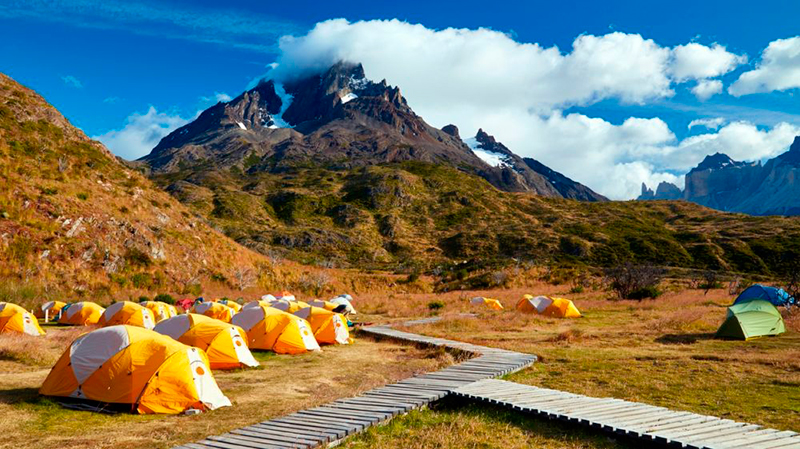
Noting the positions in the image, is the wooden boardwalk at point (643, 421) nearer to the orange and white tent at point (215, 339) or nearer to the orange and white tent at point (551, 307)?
the orange and white tent at point (215, 339)

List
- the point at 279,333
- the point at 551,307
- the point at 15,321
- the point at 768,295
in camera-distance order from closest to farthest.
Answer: the point at 279,333
the point at 15,321
the point at 768,295
the point at 551,307

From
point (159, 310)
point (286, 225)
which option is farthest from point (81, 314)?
point (286, 225)

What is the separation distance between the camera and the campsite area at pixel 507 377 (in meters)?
9.73

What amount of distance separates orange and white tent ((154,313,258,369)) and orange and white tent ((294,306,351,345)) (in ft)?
18.3

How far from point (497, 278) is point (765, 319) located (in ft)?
118

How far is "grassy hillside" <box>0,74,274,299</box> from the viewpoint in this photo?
35375mm

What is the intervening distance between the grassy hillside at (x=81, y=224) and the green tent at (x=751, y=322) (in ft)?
118

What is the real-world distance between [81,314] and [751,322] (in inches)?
1289

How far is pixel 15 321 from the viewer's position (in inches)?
890

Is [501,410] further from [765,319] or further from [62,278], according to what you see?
[62,278]

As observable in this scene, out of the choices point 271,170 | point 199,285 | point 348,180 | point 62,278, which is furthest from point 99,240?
point 271,170

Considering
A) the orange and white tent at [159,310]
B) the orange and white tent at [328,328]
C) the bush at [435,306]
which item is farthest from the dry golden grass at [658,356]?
the orange and white tent at [159,310]

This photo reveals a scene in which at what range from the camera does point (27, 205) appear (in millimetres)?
37250

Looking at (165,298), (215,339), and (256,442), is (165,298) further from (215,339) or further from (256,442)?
(256,442)
